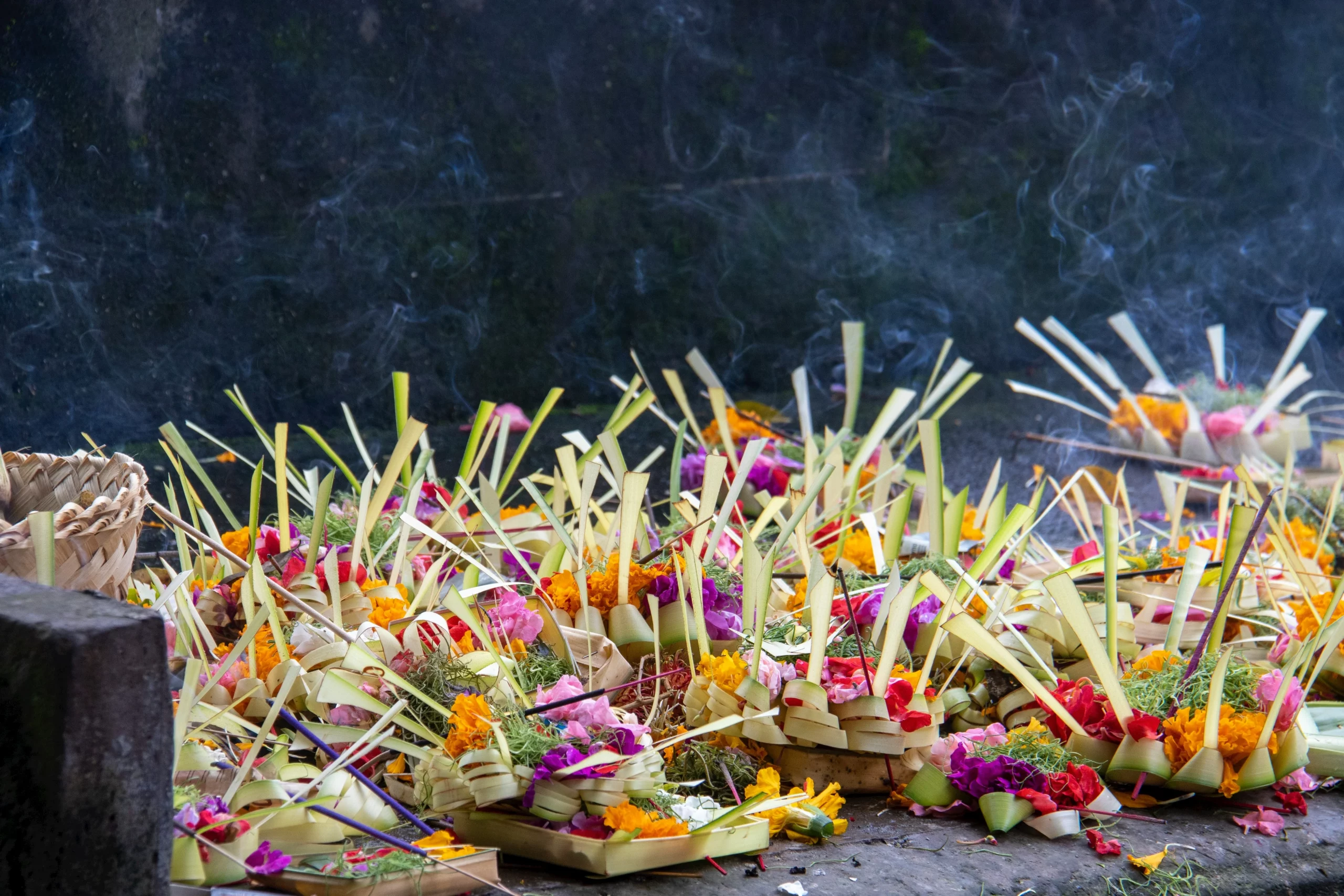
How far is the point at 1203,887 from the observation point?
5.08 feet

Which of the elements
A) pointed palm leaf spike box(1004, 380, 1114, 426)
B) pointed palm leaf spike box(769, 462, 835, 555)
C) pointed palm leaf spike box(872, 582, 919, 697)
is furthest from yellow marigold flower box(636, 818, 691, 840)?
pointed palm leaf spike box(1004, 380, 1114, 426)

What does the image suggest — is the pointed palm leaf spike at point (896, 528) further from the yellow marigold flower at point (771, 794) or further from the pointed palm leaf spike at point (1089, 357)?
the pointed palm leaf spike at point (1089, 357)

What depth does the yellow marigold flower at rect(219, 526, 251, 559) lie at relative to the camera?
2080mm

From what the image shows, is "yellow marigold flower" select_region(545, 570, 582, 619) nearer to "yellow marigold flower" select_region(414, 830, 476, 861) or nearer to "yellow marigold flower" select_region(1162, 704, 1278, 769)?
"yellow marigold flower" select_region(414, 830, 476, 861)

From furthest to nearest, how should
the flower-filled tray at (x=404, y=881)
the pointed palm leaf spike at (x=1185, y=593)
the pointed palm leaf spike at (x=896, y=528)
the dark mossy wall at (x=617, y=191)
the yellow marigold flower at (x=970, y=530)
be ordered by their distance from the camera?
1. the dark mossy wall at (x=617, y=191)
2. the yellow marigold flower at (x=970, y=530)
3. the pointed palm leaf spike at (x=896, y=528)
4. the pointed palm leaf spike at (x=1185, y=593)
5. the flower-filled tray at (x=404, y=881)

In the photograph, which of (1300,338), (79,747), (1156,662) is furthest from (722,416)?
(1300,338)

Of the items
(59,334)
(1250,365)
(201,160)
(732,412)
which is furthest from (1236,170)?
(59,334)

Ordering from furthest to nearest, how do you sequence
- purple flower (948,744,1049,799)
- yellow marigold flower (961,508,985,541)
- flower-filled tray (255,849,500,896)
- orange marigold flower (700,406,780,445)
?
orange marigold flower (700,406,780,445), yellow marigold flower (961,508,985,541), purple flower (948,744,1049,799), flower-filled tray (255,849,500,896)

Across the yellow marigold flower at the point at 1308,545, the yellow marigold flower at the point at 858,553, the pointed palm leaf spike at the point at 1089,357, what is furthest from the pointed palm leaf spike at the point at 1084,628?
Result: the pointed palm leaf spike at the point at 1089,357

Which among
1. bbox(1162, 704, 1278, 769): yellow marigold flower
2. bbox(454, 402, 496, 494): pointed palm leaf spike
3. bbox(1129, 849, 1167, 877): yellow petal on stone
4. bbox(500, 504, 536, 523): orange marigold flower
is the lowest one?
bbox(1129, 849, 1167, 877): yellow petal on stone

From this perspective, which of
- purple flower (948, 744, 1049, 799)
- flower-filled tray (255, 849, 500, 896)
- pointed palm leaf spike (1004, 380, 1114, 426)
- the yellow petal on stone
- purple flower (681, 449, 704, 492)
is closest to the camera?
flower-filled tray (255, 849, 500, 896)

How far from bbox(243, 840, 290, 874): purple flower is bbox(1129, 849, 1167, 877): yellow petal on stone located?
1.07 meters

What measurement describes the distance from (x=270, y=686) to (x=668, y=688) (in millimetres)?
580

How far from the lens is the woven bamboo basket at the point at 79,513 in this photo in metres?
1.50
